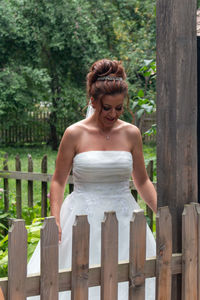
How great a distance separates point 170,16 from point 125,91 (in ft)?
1.92

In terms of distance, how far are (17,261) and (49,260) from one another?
0.46 feet

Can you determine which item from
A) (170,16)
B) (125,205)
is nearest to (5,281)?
(125,205)

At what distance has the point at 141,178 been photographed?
3047mm

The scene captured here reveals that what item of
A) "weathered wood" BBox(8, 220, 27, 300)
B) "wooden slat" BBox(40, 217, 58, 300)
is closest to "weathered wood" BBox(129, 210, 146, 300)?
"wooden slat" BBox(40, 217, 58, 300)

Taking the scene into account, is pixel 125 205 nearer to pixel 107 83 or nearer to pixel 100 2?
pixel 107 83

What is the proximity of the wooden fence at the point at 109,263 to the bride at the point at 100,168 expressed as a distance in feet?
1.71

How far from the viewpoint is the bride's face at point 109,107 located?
2.73m

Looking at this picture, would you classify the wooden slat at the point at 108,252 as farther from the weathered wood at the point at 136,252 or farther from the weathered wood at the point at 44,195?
the weathered wood at the point at 44,195

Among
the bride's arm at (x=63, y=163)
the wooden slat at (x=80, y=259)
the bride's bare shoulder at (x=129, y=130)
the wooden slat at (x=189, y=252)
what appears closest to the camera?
the wooden slat at (x=80, y=259)

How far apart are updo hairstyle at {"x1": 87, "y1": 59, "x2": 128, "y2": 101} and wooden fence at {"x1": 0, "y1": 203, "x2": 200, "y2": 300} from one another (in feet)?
2.47

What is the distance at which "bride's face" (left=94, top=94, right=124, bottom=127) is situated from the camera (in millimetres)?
2730

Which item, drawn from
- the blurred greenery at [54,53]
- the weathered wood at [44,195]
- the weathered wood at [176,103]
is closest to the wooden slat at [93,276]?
the weathered wood at [176,103]

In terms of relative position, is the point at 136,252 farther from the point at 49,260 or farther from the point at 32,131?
the point at 32,131

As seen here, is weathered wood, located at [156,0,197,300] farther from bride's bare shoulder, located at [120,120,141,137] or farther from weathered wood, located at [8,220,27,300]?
weathered wood, located at [8,220,27,300]
